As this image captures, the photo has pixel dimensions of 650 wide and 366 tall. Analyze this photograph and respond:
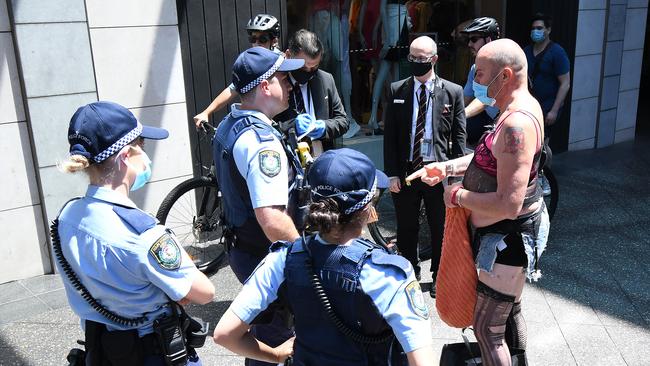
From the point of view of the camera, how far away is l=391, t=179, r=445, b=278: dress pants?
15.1 ft

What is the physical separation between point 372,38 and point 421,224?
10.6ft

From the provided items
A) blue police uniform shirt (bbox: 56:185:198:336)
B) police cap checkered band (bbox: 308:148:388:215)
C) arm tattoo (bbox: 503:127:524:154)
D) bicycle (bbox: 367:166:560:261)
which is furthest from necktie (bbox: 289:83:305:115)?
police cap checkered band (bbox: 308:148:388:215)

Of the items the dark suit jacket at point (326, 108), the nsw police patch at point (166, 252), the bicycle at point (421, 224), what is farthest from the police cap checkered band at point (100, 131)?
the bicycle at point (421, 224)

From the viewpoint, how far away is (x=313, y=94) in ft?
15.0

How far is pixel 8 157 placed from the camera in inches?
188

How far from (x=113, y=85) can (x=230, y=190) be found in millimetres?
2782

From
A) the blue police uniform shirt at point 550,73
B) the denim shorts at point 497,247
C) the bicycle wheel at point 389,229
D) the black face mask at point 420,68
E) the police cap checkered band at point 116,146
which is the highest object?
the police cap checkered band at point 116,146

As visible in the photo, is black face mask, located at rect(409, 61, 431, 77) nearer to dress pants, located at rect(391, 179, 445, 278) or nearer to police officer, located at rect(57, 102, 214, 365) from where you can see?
dress pants, located at rect(391, 179, 445, 278)

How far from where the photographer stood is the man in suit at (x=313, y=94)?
14.2 feet

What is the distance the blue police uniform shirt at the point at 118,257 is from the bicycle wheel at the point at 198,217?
9.08 ft

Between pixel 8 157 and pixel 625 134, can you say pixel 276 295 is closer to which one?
pixel 8 157

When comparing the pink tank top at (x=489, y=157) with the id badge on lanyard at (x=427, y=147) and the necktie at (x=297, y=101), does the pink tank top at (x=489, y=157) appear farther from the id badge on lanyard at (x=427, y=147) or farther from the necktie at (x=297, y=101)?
the necktie at (x=297, y=101)

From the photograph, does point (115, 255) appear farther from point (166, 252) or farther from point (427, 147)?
point (427, 147)

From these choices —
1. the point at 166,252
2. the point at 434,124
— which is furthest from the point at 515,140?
the point at 434,124
